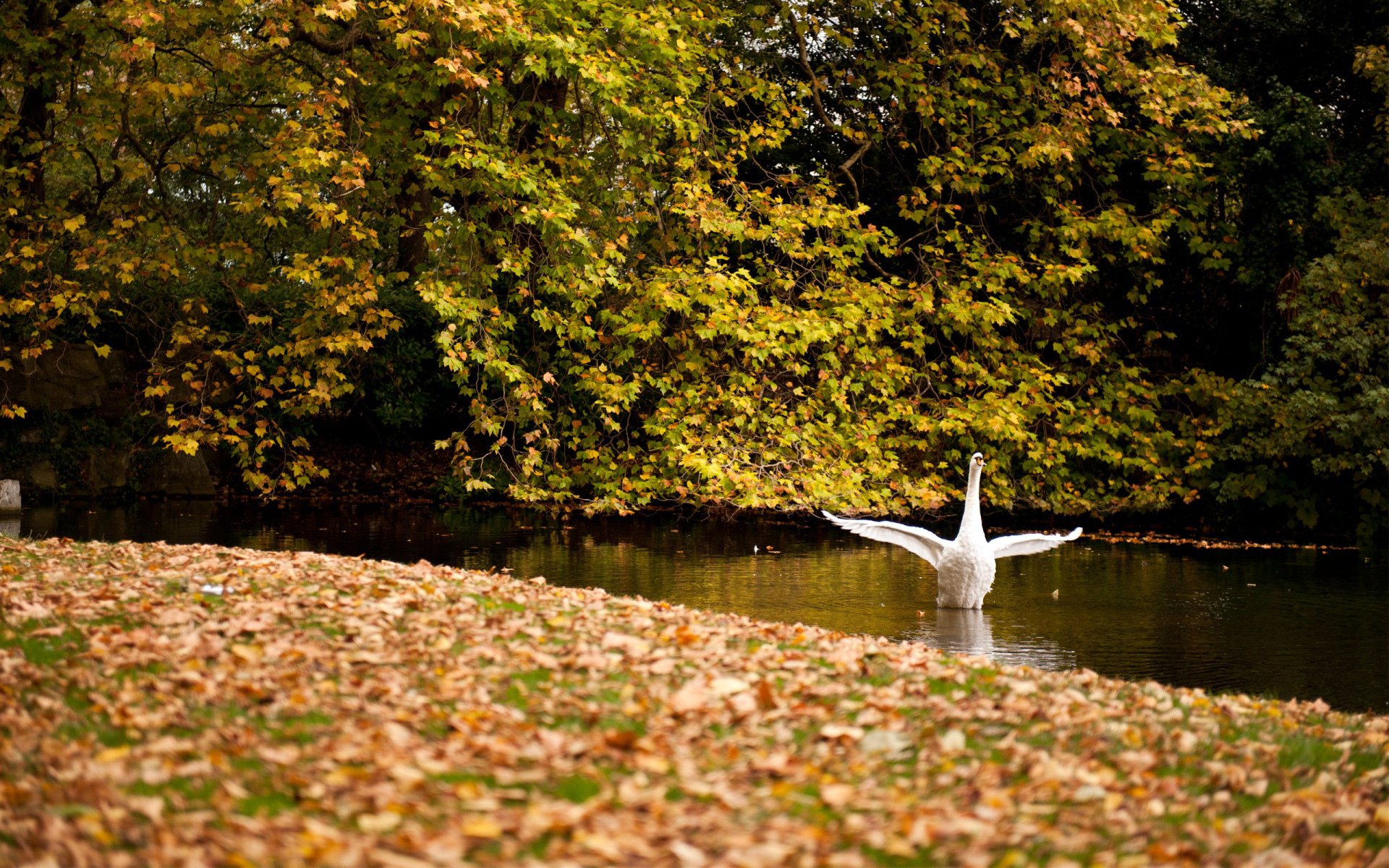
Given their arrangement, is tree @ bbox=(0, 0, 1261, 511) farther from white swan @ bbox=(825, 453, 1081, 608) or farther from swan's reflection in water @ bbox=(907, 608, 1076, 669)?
swan's reflection in water @ bbox=(907, 608, 1076, 669)

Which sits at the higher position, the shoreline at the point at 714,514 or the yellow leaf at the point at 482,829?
the shoreline at the point at 714,514

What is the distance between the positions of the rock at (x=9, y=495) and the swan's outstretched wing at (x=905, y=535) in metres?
14.3

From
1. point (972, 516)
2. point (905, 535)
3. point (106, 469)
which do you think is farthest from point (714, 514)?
point (106, 469)

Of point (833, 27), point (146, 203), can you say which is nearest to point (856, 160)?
point (833, 27)

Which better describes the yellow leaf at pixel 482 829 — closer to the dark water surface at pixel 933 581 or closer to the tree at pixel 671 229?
the dark water surface at pixel 933 581

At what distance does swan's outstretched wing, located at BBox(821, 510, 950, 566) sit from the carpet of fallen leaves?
4.66 meters

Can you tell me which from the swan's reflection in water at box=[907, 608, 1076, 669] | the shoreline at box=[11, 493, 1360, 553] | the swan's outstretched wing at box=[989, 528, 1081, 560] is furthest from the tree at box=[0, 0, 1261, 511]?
the swan's reflection in water at box=[907, 608, 1076, 669]

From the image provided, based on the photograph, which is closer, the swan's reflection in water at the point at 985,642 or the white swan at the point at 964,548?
the swan's reflection in water at the point at 985,642

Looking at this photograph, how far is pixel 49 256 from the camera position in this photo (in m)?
18.3

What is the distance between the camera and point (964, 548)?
478 inches

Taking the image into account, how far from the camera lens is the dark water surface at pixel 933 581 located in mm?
10391

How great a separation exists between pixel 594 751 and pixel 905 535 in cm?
801

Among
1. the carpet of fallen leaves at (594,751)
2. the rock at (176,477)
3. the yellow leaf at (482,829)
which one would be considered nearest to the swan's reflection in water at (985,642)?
the carpet of fallen leaves at (594,751)

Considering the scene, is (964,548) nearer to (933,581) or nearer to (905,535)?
(905,535)
